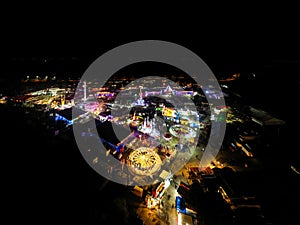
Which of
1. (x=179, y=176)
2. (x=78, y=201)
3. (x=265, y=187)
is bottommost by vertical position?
(x=179, y=176)

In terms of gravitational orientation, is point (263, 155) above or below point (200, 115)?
below

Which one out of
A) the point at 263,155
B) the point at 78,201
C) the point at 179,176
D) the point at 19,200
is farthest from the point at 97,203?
the point at 263,155

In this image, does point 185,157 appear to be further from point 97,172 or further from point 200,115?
point 200,115

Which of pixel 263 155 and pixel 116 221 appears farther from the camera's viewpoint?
pixel 263 155

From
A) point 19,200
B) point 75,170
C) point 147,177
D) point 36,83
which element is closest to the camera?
point 19,200

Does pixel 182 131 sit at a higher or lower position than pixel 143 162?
higher

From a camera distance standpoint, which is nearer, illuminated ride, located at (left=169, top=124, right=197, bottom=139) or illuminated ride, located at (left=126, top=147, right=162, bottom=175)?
illuminated ride, located at (left=126, top=147, right=162, bottom=175)

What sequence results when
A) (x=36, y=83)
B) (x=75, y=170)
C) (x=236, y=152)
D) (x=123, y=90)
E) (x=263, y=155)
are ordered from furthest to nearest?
(x=123, y=90) < (x=36, y=83) < (x=236, y=152) < (x=263, y=155) < (x=75, y=170)

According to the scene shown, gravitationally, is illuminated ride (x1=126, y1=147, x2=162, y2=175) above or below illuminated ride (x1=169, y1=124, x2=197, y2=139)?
below

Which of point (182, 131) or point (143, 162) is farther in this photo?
point (182, 131)

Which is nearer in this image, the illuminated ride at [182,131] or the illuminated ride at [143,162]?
the illuminated ride at [143,162]

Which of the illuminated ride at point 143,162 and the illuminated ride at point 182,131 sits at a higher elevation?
the illuminated ride at point 182,131
